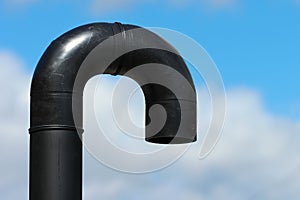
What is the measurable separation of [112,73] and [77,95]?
0.83 metres

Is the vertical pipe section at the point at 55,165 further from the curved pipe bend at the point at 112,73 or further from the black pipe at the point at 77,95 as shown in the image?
the curved pipe bend at the point at 112,73

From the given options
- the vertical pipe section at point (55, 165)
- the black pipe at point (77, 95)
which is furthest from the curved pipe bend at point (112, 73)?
the vertical pipe section at point (55, 165)

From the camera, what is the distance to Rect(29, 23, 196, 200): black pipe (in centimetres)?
983

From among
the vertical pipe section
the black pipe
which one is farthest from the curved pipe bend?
the vertical pipe section

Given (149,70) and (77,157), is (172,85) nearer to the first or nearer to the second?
(149,70)

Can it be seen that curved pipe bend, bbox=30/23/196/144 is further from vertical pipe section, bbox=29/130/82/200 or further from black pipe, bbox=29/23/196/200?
vertical pipe section, bbox=29/130/82/200

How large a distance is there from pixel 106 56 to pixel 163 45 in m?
0.78

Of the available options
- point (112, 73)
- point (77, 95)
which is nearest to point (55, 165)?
point (77, 95)

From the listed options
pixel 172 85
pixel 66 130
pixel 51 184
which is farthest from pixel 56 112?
pixel 172 85

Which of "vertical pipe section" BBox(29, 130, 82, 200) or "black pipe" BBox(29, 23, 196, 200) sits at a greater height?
"black pipe" BBox(29, 23, 196, 200)

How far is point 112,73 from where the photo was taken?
10859 millimetres

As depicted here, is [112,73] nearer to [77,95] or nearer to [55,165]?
[77,95]

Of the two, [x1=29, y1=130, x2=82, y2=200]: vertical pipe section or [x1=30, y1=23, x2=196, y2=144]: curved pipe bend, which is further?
[x1=30, y1=23, x2=196, y2=144]: curved pipe bend

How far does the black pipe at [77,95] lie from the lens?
9.83 m
